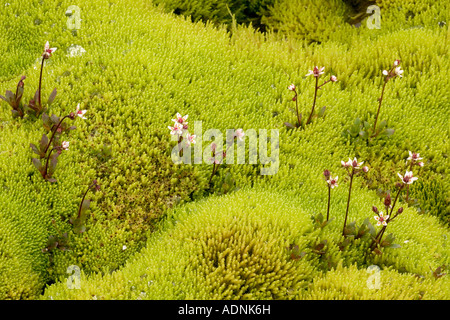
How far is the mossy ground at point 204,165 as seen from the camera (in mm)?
4641

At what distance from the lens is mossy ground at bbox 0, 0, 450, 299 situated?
464 centimetres

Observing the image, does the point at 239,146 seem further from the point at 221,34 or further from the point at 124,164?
the point at 221,34

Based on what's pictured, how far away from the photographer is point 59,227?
5082mm

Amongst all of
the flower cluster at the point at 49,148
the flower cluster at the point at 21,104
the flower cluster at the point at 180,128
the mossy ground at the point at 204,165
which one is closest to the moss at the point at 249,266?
the mossy ground at the point at 204,165

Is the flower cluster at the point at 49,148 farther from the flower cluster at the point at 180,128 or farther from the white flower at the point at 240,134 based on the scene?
the white flower at the point at 240,134

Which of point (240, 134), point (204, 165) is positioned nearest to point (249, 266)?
point (204, 165)

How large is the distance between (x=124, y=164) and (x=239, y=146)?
1565mm

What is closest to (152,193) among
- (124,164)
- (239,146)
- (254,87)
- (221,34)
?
(124,164)

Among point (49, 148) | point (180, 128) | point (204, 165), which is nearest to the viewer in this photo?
point (180, 128)

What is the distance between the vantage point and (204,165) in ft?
19.0

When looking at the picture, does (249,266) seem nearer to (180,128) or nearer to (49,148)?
(180,128)

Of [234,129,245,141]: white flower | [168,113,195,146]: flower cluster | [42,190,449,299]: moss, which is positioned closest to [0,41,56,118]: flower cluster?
[168,113,195,146]: flower cluster

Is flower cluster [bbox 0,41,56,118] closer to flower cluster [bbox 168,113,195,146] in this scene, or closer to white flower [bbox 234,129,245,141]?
flower cluster [bbox 168,113,195,146]

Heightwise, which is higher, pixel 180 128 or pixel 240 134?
pixel 180 128
